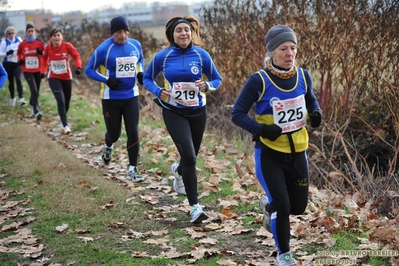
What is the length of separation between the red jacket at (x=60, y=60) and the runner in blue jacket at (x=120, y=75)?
3.56 metres

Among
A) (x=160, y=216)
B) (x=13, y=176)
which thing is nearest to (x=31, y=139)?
(x=13, y=176)

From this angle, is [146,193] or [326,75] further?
[326,75]

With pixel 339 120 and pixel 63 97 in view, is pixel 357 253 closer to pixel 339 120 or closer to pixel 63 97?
pixel 339 120

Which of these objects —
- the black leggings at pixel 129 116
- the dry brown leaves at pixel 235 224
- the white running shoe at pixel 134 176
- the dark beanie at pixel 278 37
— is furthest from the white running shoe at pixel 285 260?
the black leggings at pixel 129 116

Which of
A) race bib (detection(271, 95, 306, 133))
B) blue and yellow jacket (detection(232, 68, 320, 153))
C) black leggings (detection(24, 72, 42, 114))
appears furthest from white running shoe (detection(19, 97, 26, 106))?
race bib (detection(271, 95, 306, 133))

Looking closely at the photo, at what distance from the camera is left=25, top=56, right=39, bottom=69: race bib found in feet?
48.4

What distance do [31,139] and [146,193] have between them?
14.4 ft

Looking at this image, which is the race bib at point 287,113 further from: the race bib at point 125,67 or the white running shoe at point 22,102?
the white running shoe at point 22,102

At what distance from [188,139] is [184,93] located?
507 mm

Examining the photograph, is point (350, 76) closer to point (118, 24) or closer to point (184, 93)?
point (118, 24)

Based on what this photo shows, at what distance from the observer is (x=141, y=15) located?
377ft

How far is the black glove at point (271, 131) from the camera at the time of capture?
4.80 metres

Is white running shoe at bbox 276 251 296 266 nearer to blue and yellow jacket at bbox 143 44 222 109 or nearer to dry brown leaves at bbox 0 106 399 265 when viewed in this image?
dry brown leaves at bbox 0 106 399 265

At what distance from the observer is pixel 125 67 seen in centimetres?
853
